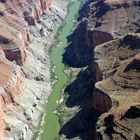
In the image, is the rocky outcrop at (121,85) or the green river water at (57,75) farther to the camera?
the green river water at (57,75)

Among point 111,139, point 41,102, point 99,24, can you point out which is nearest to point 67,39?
point 99,24

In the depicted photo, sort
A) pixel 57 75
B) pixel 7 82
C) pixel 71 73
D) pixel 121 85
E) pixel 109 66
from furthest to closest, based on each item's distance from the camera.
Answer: pixel 57 75 < pixel 71 73 < pixel 109 66 < pixel 7 82 < pixel 121 85

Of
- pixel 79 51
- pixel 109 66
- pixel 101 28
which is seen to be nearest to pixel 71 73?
pixel 79 51

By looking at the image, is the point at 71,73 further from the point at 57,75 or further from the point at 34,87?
the point at 34,87

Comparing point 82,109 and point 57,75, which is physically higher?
point 57,75

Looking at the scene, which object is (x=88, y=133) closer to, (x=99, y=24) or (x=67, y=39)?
(x=99, y=24)

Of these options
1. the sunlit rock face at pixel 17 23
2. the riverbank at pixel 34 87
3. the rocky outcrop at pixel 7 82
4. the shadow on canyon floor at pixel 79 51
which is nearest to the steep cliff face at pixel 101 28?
the shadow on canyon floor at pixel 79 51

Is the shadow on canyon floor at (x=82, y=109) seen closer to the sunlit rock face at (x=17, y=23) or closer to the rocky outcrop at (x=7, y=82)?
the rocky outcrop at (x=7, y=82)

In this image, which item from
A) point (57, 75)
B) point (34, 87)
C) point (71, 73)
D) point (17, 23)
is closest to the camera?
point (34, 87)
